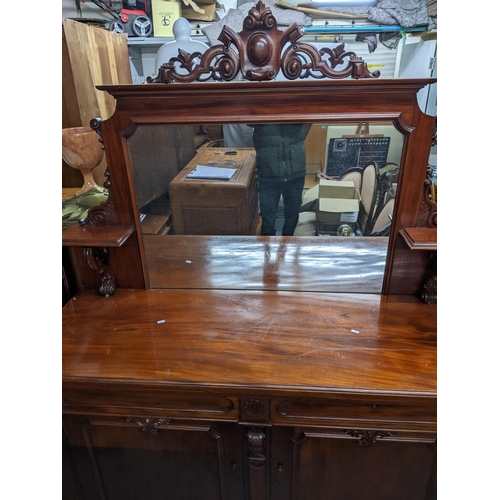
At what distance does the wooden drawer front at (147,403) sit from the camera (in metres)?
0.67

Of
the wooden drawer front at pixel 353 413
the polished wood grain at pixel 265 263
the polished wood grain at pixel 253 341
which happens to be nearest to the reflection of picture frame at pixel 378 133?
the polished wood grain at pixel 265 263

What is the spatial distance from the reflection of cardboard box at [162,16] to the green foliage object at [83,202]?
1.25m

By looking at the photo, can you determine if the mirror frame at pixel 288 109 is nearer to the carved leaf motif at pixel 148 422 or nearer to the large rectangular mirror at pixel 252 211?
the large rectangular mirror at pixel 252 211

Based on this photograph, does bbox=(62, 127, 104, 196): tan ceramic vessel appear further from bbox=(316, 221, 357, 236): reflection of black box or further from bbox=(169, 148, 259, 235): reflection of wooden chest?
bbox=(316, 221, 357, 236): reflection of black box

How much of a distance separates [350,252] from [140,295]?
56cm

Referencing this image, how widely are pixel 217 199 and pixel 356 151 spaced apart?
0.33 m

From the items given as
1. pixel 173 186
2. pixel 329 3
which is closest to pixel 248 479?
pixel 173 186

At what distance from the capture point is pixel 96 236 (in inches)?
30.1

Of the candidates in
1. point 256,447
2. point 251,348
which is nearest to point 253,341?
point 251,348

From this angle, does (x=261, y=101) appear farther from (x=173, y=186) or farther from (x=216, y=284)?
(x=216, y=284)

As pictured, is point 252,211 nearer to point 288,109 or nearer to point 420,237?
point 288,109

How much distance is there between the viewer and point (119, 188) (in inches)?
30.3

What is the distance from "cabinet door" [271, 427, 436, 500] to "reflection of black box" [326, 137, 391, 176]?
57 cm

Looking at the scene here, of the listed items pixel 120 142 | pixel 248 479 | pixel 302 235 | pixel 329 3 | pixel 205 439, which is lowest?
pixel 248 479
